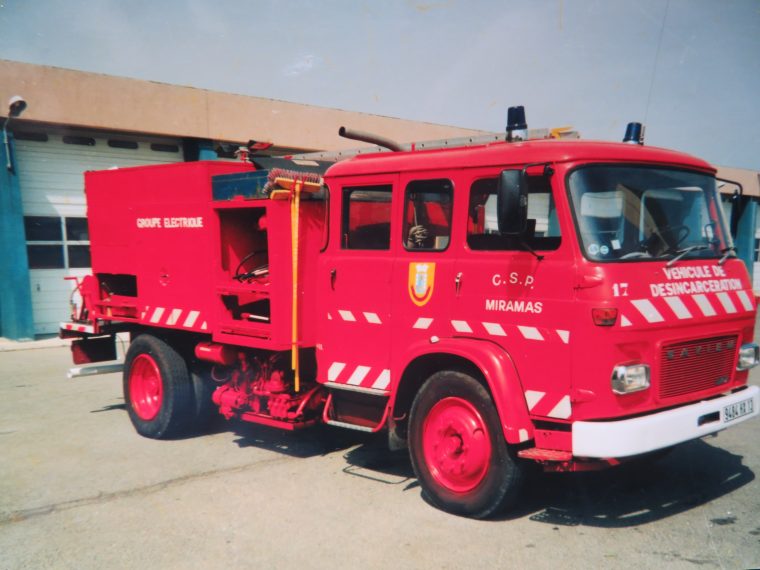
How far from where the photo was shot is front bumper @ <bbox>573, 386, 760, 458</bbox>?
373 cm

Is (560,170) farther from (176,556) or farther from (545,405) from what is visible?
(176,556)

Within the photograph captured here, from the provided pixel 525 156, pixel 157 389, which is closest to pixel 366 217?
pixel 525 156

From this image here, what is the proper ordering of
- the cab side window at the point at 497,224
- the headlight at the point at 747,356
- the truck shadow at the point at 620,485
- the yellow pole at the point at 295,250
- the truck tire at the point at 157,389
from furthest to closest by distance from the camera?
1. the truck tire at the point at 157,389
2. the yellow pole at the point at 295,250
3. the headlight at the point at 747,356
4. the truck shadow at the point at 620,485
5. the cab side window at the point at 497,224

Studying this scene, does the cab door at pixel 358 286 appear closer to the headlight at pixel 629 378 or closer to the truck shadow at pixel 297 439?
the truck shadow at pixel 297 439

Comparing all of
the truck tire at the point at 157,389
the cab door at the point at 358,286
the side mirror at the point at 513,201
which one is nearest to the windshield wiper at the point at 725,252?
the side mirror at the point at 513,201

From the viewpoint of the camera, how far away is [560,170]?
405 cm

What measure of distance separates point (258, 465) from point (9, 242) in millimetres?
8966

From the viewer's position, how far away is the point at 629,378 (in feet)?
12.7

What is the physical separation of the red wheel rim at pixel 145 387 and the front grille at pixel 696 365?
4.76 m

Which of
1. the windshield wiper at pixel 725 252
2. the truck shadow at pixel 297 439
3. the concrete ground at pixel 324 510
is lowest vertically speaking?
the truck shadow at pixel 297 439

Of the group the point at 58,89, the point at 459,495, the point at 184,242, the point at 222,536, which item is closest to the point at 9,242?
the point at 58,89

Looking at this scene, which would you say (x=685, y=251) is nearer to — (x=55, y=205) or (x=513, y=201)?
(x=513, y=201)

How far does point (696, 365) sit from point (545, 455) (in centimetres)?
122

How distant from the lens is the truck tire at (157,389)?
6.38 metres
